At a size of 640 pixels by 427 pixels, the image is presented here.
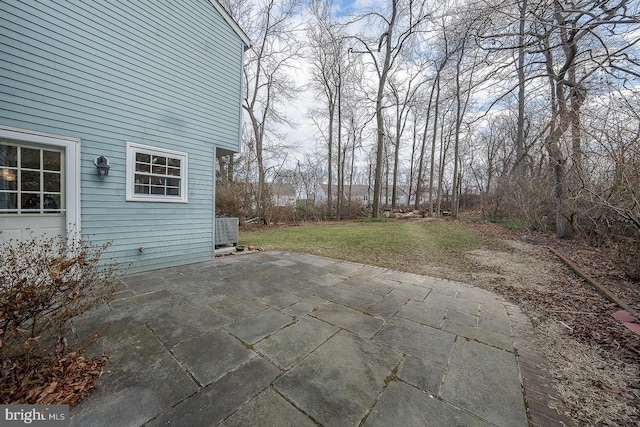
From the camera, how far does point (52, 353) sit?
1.67m

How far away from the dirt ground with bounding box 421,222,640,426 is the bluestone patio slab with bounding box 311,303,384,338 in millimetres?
1369

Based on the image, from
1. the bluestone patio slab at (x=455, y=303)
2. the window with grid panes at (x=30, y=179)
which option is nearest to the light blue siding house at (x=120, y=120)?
the window with grid panes at (x=30, y=179)

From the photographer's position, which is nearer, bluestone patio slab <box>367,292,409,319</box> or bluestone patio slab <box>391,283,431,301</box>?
bluestone patio slab <box>367,292,409,319</box>

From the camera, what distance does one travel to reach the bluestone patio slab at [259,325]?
2.20 metres

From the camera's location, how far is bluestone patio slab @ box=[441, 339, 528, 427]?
145 centimetres

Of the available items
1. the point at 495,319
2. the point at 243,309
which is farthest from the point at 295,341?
the point at 495,319

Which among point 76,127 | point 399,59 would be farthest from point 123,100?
point 399,59

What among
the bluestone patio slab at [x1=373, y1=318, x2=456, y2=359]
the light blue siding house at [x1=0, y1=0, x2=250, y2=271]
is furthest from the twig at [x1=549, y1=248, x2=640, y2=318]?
the light blue siding house at [x1=0, y1=0, x2=250, y2=271]

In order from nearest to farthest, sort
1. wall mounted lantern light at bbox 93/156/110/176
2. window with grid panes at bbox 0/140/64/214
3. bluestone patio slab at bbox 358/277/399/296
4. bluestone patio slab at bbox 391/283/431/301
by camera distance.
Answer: window with grid panes at bbox 0/140/64/214
bluestone patio slab at bbox 391/283/431/301
bluestone patio slab at bbox 358/277/399/296
wall mounted lantern light at bbox 93/156/110/176

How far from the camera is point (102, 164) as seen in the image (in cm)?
356

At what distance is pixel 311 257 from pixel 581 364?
420 cm

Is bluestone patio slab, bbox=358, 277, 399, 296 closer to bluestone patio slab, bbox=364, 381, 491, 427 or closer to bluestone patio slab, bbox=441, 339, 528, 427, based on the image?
bluestone patio slab, bbox=441, 339, 528, 427

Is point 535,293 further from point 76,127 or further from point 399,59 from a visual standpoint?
point 399,59

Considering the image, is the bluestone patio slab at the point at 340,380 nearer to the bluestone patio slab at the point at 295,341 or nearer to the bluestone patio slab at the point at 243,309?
the bluestone patio slab at the point at 295,341
